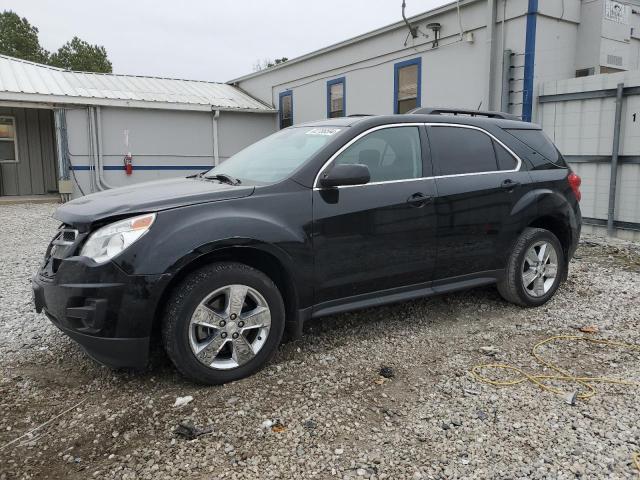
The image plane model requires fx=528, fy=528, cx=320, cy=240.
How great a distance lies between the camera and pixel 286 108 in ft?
58.7

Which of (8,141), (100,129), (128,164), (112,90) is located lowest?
(128,164)

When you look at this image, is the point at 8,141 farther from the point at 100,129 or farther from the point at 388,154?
the point at 388,154

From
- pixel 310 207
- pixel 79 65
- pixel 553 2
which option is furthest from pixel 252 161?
pixel 79 65

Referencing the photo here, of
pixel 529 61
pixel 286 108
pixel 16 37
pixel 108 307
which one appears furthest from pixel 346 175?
pixel 16 37

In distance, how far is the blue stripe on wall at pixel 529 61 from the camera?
31.1 ft

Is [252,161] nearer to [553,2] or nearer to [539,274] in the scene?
[539,274]

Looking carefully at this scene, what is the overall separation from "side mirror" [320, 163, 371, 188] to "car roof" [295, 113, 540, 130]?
1.72ft

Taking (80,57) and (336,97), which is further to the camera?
(80,57)

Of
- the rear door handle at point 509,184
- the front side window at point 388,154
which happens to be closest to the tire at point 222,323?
the front side window at point 388,154

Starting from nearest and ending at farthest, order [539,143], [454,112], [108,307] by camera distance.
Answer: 1. [108,307]
2. [454,112]
3. [539,143]

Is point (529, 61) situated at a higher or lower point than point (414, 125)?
higher

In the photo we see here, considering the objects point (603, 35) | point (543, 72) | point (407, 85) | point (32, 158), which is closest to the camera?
point (543, 72)

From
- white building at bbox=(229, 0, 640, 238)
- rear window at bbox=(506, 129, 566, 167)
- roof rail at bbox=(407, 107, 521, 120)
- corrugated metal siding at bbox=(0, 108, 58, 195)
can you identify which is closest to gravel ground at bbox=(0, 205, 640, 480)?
rear window at bbox=(506, 129, 566, 167)

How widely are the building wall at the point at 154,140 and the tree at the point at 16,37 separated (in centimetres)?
2919
